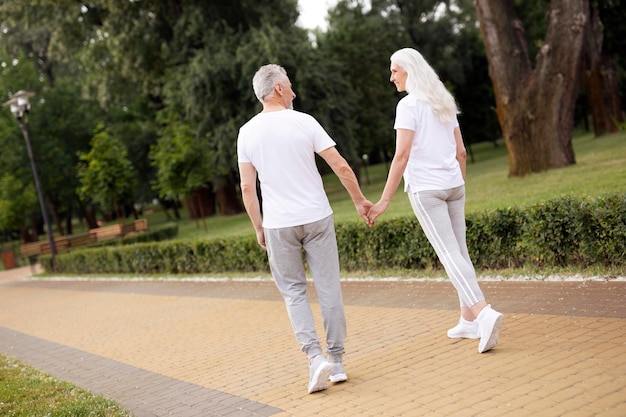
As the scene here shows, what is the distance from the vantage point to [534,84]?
1861cm

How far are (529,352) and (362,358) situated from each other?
1389 mm

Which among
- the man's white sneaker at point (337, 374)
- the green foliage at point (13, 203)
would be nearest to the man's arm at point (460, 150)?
the man's white sneaker at point (337, 374)

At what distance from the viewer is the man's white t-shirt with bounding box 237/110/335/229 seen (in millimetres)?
5133

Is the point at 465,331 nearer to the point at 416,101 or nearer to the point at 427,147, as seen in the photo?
the point at 427,147

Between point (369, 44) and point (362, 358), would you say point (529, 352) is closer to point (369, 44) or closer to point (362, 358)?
point (362, 358)

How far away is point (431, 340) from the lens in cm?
609

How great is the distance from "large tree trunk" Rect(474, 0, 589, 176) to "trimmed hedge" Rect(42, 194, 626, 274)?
28.3 feet

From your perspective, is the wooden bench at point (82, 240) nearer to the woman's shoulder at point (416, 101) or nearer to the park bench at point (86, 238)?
the park bench at point (86, 238)

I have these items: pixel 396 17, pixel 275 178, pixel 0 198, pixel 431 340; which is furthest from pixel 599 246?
pixel 396 17

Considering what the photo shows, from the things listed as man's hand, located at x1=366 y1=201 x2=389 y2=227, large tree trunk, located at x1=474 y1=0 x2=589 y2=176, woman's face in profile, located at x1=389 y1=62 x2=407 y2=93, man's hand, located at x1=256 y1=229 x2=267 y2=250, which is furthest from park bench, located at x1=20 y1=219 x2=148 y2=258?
woman's face in profile, located at x1=389 y1=62 x2=407 y2=93

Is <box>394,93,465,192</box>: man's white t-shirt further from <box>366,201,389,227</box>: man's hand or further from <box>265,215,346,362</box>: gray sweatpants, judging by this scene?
<box>265,215,346,362</box>: gray sweatpants

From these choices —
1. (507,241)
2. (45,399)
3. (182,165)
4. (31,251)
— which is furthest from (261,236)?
(31,251)

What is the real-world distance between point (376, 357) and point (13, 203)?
30.6 m

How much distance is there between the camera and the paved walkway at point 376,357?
4.46 metres
